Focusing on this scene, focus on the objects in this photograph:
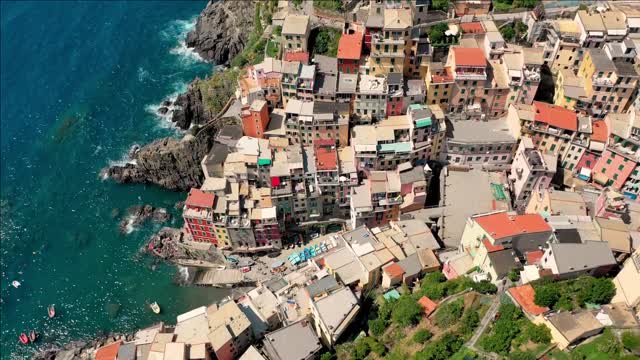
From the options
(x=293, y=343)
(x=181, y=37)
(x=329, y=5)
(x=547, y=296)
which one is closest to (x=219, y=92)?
(x=329, y=5)

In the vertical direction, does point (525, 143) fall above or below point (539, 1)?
below

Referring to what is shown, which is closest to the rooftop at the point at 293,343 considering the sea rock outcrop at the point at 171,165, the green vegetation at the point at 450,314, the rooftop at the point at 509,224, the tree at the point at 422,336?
the tree at the point at 422,336

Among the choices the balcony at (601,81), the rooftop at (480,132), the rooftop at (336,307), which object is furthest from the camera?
the rooftop at (480,132)

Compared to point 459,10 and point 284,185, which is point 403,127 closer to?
point 284,185

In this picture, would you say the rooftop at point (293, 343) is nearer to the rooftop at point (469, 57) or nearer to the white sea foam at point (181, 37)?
the rooftop at point (469, 57)

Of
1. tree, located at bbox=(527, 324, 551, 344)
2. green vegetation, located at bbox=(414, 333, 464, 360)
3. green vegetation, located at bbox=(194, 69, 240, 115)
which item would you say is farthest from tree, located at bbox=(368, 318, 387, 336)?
green vegetation, located at bbox=(194, 69, 240, 115)

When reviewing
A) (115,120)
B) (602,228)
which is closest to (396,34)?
(602,228)

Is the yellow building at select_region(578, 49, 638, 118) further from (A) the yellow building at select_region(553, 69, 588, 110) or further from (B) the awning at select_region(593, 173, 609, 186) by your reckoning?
(B) the awning at select_region(593, 173, 609, 186)
